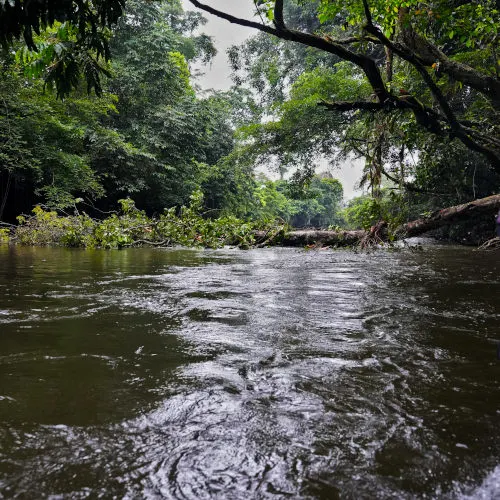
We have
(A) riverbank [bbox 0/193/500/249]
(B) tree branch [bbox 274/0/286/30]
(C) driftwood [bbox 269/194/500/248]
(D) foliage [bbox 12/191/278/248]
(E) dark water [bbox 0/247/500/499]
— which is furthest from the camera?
(D) foliage [bbox 12/191/278/248]

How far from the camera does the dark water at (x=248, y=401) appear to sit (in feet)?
Result: 2.75

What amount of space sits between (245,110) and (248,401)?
30.8m

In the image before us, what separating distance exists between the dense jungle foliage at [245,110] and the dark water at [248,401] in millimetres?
1730

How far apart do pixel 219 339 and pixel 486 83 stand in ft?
19.8

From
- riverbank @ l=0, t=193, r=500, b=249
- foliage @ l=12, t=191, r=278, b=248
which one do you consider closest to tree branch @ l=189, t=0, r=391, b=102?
riverbank @ l=0, t=193, r=500, b=249

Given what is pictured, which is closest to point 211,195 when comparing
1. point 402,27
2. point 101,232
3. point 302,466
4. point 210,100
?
point 210,100

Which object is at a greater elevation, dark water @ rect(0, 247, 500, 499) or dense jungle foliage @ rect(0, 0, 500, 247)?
dense jungle foliage @ rect(0, 0, 500, 247)

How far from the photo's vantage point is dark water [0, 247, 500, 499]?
839 millimetres

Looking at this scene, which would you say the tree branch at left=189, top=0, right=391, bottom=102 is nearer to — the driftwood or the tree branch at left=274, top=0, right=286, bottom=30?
the tree branch at left=274, top=0, right=286, bottom=30

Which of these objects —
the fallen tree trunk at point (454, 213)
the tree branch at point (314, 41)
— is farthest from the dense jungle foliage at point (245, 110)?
the fallen tree trunk at point (454, 213)

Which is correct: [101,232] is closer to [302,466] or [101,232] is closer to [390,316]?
[390,316]

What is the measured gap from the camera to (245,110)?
98.6 feet

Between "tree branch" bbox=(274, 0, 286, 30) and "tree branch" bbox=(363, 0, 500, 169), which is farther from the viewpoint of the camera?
"tree branch" bbox=(363, 0, 500, 169)

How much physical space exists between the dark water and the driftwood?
13.1 feet
